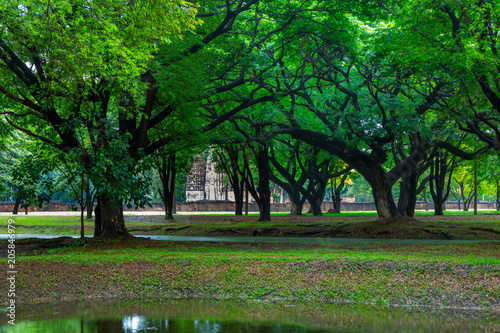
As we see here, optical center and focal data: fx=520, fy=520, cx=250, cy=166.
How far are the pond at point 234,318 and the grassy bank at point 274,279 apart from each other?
473 mm

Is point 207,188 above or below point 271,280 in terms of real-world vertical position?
above

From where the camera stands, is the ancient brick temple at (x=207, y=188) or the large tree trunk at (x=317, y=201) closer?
the large tree trunk at (x=317, y=201)

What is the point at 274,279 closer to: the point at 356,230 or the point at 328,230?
the point at 356,230

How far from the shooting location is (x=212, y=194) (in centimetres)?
5566

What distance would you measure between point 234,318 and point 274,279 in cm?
219

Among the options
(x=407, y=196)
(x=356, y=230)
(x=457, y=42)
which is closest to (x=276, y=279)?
(x=457, y=42)

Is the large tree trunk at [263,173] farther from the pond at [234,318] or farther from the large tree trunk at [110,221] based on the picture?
the pond at [234,318]

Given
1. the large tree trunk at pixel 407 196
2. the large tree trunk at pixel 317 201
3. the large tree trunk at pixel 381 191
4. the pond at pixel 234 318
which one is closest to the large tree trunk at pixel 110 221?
the pond at pixel 234 318

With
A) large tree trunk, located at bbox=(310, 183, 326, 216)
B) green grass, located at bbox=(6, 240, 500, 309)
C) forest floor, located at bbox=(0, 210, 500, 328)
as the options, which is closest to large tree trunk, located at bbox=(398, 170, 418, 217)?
large tree trunk, located at bbox=(310, 183, 326, 216)

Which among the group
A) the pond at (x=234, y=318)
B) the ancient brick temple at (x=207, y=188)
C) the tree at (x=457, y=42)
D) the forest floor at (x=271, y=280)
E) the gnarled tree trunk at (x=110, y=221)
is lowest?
the pond at (x=234, y=318)

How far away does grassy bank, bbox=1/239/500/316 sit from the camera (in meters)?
8.95

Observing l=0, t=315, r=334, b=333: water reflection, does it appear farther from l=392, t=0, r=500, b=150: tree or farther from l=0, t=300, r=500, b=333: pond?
l=392, t=0, r=500, b=150: tree

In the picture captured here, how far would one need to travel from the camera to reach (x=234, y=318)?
25.2 feet

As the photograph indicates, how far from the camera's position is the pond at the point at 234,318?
701cm
